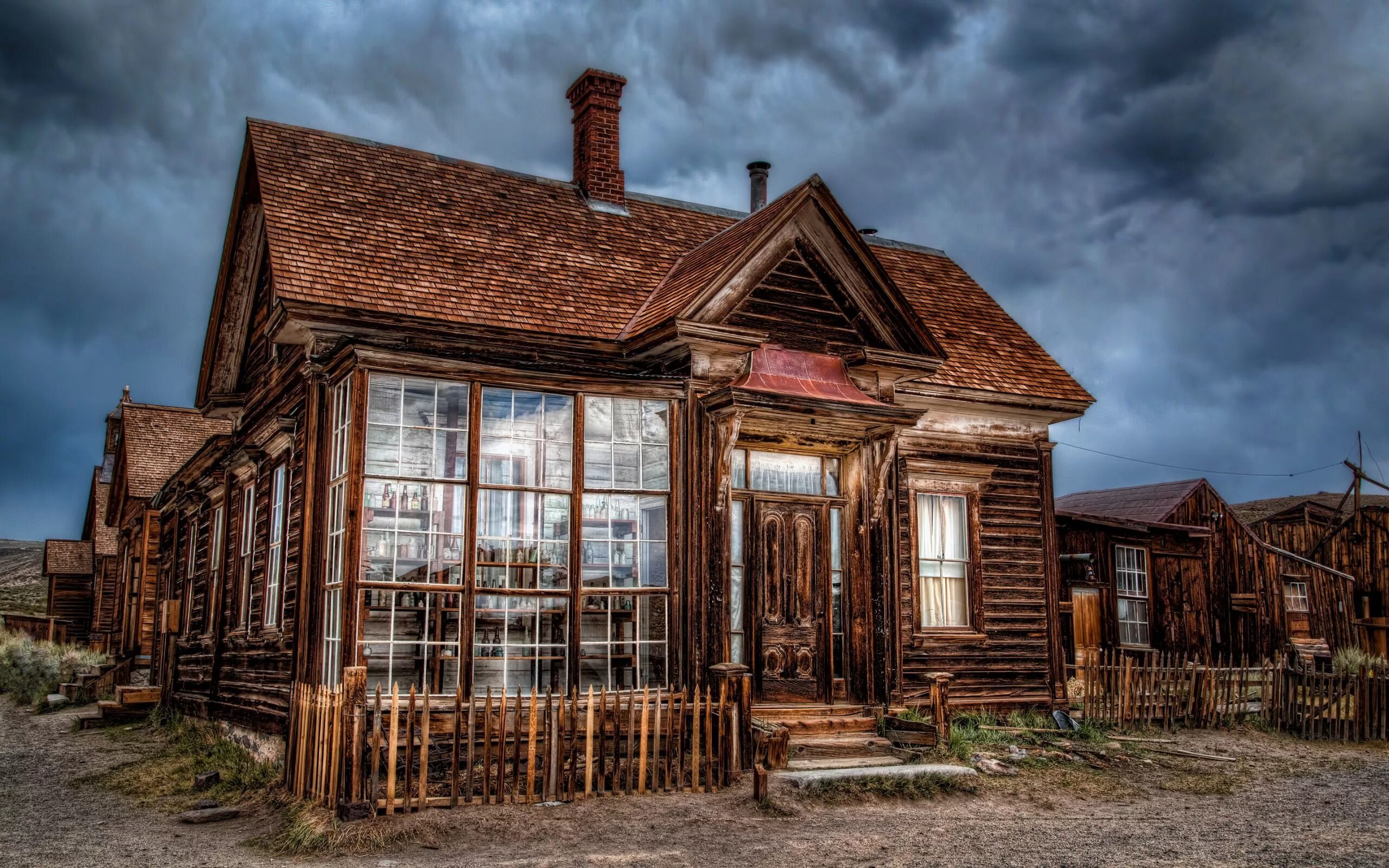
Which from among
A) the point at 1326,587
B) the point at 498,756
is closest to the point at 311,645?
the point at 498,756

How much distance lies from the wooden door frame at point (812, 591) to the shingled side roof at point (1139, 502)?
36.7 feet

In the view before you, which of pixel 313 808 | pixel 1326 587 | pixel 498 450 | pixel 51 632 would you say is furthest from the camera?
pixel 51 632

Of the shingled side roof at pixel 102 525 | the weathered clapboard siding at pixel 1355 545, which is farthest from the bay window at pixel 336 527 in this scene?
the weathered clapboard siding at pixel 1355 545

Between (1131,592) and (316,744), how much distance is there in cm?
1743

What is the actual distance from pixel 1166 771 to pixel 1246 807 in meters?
1.83

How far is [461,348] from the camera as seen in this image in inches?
475

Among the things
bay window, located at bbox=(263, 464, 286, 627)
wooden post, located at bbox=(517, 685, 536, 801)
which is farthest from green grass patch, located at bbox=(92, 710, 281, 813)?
wooden post, located at bbox=(517, 685, 536, 801)

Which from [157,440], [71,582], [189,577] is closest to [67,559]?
[71,582]

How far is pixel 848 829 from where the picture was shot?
9.45 metres

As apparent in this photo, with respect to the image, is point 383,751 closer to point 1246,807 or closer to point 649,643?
point 649,643

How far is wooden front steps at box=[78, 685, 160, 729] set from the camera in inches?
712

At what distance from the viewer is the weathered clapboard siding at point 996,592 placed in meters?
14.5

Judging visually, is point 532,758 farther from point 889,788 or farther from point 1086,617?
point 1086,617

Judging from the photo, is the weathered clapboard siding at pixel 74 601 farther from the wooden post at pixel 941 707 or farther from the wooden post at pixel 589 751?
the wooden post at pixel 941 707
